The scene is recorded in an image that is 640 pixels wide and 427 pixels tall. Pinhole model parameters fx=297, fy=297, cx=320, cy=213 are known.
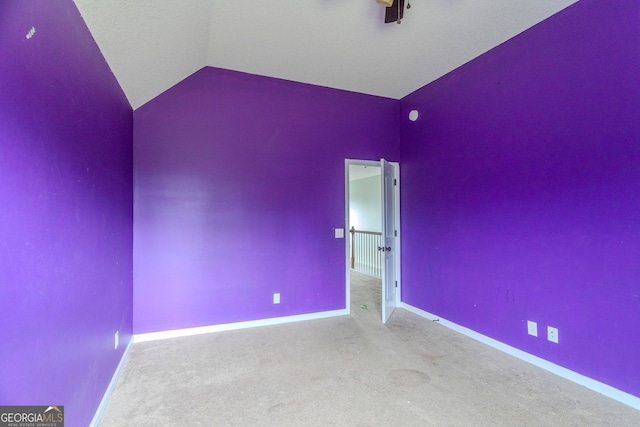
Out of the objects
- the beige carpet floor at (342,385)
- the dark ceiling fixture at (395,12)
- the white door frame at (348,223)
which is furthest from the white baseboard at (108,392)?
the dark ceiling fixture at (395,12)

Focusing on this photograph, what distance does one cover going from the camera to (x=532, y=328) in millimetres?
2584

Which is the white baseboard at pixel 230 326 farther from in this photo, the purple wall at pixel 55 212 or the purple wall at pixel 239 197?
the purple wall at pixel 55 212

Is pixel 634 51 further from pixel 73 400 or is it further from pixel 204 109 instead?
pixel 73 400

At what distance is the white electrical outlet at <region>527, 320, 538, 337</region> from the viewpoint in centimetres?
255

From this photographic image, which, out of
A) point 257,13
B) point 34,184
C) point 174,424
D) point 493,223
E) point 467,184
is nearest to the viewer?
point 34,184

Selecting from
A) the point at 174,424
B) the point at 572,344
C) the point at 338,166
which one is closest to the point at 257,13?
the point at 338,166

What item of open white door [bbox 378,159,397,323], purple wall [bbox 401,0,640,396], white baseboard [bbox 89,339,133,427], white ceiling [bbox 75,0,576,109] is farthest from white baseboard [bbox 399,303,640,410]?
white baseboard [bbox 89,339,133,427]

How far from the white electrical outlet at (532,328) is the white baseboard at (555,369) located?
0.19 m

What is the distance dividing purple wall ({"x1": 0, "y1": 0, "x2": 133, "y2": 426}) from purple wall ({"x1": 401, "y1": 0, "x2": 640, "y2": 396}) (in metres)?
3.27

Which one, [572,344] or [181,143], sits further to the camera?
[181,143]

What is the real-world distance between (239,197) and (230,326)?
1.48 meters

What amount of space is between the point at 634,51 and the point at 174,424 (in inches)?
151

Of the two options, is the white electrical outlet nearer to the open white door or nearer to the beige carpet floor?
the beige carpet floor

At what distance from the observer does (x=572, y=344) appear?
232 centimetres
